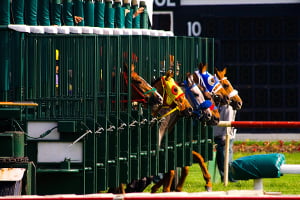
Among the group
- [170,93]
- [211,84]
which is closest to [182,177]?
[211,84]

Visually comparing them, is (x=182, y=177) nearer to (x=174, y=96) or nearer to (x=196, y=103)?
(x=196, y=103)

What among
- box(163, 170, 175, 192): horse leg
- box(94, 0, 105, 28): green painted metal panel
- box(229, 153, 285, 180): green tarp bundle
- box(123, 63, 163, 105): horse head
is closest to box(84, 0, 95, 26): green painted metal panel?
box(94, 0, 105, 28): green painted metal panel

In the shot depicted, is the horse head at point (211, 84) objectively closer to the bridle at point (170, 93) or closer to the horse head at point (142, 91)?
the bridle at point (170, 93)

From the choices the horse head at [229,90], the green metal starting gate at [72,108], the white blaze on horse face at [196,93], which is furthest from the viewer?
the horse head at [229,90]

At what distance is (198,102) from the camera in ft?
52.3

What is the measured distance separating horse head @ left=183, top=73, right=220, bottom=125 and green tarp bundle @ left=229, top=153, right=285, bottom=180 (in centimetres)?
588

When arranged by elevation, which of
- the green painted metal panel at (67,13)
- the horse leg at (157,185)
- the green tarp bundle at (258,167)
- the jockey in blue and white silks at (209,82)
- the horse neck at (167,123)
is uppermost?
the green painted metal panel at (67,13)

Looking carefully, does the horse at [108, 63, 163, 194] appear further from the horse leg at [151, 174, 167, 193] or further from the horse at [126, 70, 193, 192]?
the horse leg at [151, 174, 167, 193]

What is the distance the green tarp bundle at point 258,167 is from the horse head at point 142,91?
4072 mm

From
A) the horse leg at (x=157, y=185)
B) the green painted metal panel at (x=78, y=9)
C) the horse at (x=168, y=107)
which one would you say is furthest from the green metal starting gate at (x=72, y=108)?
the horse leg at (x=157, y=185)

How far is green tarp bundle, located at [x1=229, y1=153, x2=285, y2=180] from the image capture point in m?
9.77

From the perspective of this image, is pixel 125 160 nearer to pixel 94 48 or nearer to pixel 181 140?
pixel 94 48

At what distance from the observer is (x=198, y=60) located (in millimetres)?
17141

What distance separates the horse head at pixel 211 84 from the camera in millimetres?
16500
